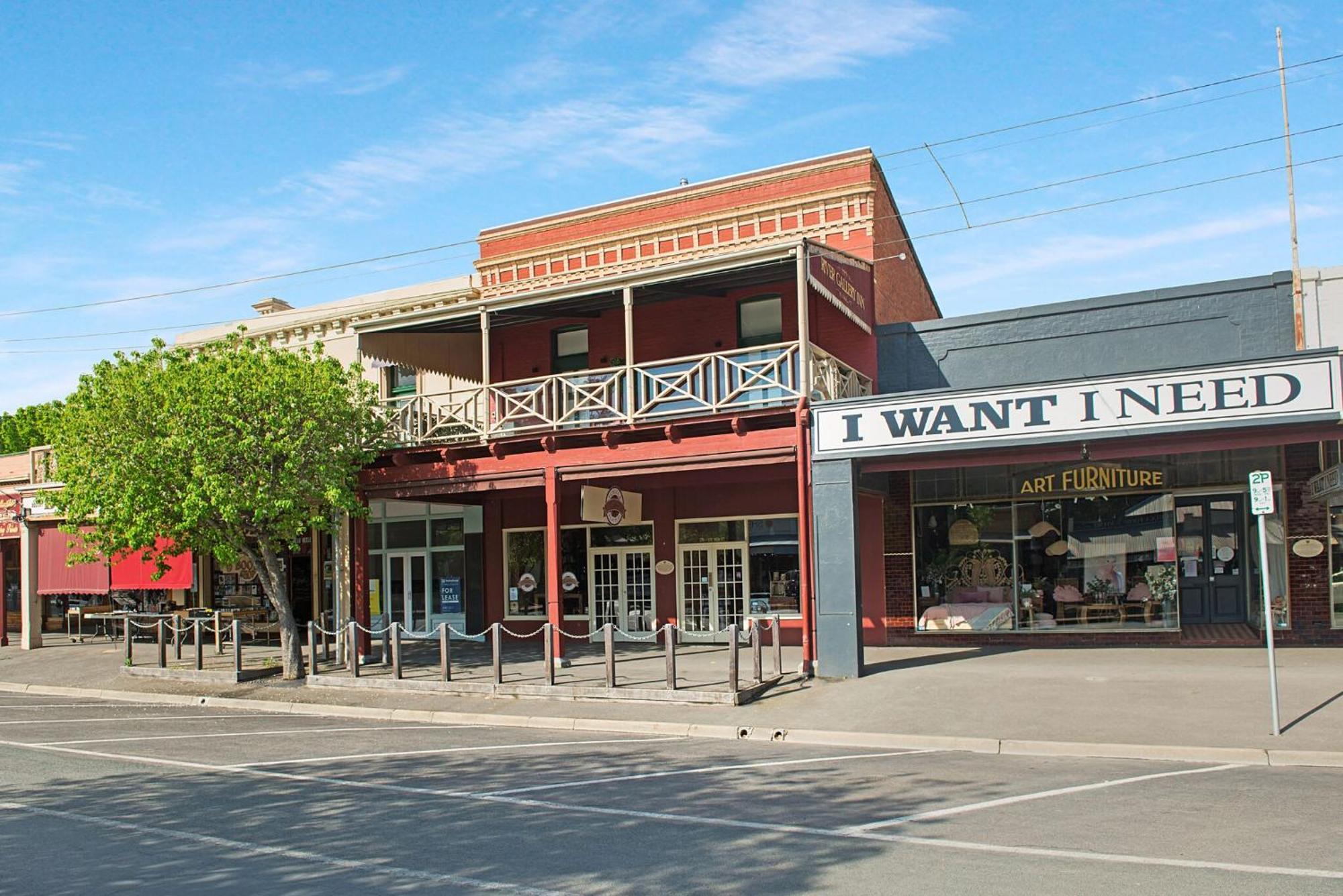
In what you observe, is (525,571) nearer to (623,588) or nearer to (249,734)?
(623,588)

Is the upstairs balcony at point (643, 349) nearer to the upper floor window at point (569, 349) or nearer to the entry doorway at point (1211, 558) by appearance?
the upper floor window at point (569, 349)

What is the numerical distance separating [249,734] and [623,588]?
33.5 ft

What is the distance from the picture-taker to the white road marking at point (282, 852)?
6652 mm

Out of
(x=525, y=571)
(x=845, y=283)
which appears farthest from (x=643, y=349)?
(x=525, y=571)

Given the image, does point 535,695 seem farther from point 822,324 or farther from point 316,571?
point 316,571

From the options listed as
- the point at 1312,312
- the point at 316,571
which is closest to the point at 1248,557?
the point at 1312,312

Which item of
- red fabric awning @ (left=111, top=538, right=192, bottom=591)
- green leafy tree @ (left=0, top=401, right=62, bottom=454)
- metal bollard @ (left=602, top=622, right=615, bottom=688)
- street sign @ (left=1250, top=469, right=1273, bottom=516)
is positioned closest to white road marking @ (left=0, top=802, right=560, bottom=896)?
metal bollard @ (left=602, top=622, right=615, bottom=688)

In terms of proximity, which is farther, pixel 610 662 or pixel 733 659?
pixel 610 662

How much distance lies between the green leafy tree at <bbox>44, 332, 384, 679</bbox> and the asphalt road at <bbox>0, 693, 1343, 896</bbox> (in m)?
6.17

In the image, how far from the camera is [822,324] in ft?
69.9

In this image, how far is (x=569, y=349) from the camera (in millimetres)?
23891

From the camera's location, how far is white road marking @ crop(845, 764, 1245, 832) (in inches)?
323

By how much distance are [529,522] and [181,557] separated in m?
8.76

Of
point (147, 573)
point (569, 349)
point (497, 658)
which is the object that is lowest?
point (497, 658)
